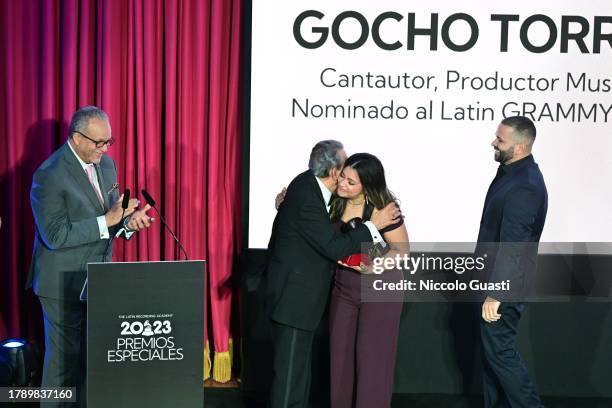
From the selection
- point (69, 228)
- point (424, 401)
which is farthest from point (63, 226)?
point (424, 401)

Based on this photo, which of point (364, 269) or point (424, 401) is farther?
point (424, 401)

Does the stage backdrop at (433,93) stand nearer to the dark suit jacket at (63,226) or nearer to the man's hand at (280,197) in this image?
the man's hand at (280,197)

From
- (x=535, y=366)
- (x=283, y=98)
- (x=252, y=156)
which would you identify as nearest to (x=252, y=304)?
(x=252, y=156)

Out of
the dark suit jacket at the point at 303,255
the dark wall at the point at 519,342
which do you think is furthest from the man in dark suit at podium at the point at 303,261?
the dark wall at the point at 519,342

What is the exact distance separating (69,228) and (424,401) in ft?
7.70

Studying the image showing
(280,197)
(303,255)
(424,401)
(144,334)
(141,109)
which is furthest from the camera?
(424,401)

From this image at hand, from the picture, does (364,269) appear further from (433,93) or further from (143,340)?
(433,93)

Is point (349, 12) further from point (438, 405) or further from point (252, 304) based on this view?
point (438, 405)

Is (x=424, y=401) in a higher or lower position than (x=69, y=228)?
lower

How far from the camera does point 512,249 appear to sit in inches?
157

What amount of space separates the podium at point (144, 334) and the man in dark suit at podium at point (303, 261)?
0.42 metres

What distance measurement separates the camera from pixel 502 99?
4672 mm

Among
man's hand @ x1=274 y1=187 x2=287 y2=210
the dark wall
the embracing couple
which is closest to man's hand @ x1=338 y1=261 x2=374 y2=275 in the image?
the embracing couple

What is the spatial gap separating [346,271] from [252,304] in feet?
3.66
